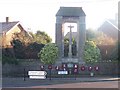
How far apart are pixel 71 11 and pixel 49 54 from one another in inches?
234

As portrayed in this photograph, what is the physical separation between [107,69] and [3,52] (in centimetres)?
1336

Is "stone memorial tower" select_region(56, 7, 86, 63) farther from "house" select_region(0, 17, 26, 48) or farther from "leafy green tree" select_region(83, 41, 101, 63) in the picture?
"house" select_region(0, 17, 26, 48)

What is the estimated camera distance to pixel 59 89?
86.1 feet

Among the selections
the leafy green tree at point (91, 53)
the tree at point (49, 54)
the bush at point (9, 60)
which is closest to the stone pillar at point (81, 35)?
the leafy green tree at point (91, 53)

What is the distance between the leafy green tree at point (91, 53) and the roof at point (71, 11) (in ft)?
13.5

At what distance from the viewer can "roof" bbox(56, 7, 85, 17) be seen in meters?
50.0

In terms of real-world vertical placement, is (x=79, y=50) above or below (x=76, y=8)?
below

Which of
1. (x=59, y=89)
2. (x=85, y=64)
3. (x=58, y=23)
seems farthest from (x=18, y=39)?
(x=59, y=89)

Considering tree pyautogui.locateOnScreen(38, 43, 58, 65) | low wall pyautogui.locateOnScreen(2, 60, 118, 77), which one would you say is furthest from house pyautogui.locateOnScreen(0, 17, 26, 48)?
tree pyautogui.locateOnScreen(38, 43, 58, 65)

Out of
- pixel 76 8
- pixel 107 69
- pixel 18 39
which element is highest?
pixel 76 8

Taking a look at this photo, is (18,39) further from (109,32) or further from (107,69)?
(109,32)

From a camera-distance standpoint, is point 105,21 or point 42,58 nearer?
point 42,58

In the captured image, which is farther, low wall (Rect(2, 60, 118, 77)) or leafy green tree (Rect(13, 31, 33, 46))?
leafy green tree (Rect(13, 31, 33, 46))

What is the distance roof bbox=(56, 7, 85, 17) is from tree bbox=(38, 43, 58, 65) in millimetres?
4118
